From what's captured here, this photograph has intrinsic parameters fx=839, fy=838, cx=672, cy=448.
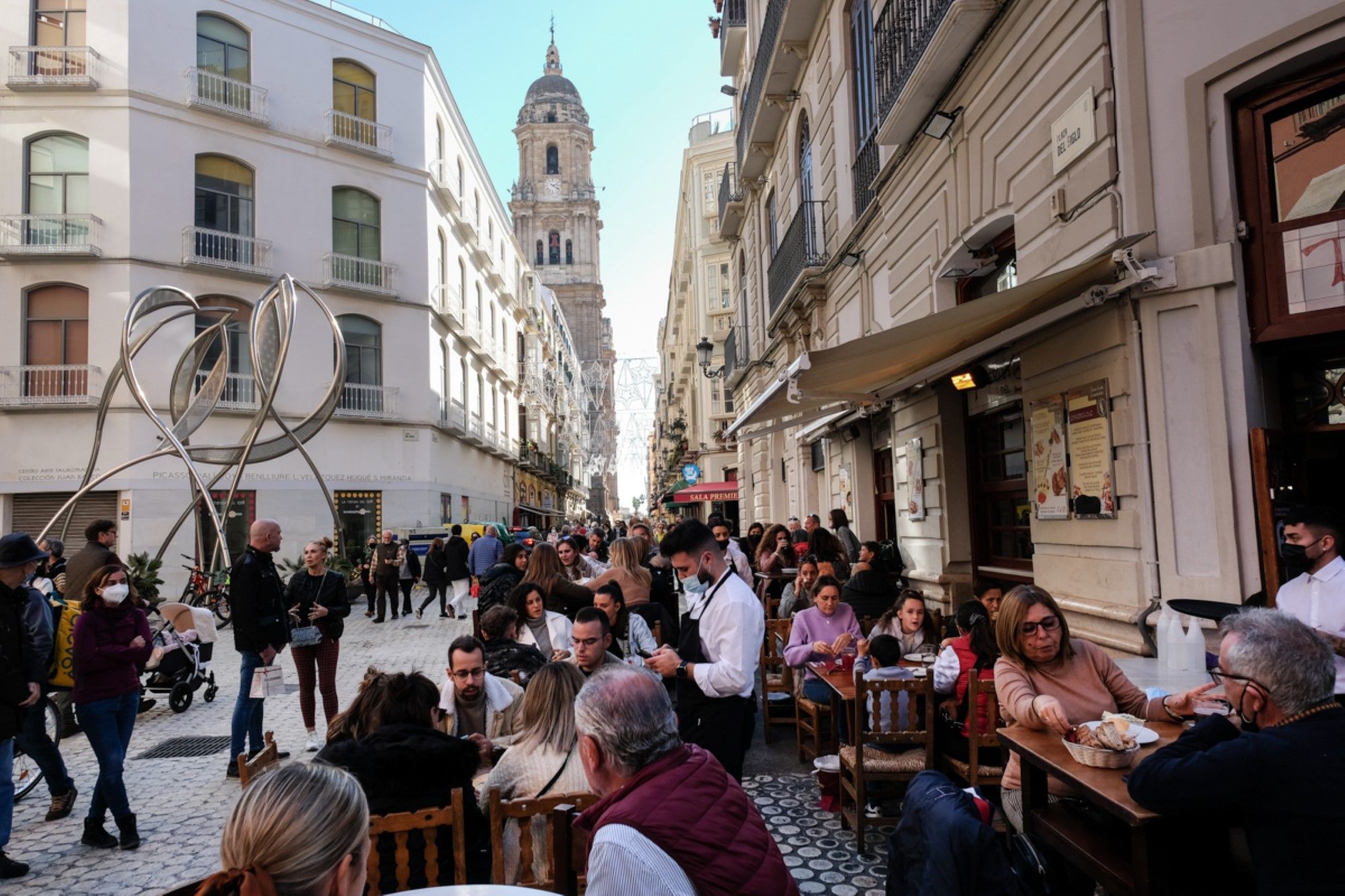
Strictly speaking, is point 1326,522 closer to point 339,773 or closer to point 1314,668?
point 1314,668

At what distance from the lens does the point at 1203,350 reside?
4.88 m

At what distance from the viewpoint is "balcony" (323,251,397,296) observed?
23.5 metres

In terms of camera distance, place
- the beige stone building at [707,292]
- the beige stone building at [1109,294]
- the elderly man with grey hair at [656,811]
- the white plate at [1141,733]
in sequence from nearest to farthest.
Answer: the elderly man with grey hair at [656,811], the white plate at [1141,733], the beige stone building at [1109,294], the beige stone building at [707,292]

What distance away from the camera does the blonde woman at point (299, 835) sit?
62.9 inches

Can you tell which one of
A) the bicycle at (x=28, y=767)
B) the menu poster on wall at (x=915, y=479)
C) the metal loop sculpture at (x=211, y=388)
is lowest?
the bicycle at (x=28, y=767)

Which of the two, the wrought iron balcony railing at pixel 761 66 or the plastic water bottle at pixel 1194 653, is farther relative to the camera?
the wrought iron balcony railing at pixel 761 66

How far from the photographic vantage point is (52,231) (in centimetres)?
2053

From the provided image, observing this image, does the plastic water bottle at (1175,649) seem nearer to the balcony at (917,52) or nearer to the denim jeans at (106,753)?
the balcony at (917,52)

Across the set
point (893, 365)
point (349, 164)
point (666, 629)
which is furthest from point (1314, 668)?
point (349, 164)

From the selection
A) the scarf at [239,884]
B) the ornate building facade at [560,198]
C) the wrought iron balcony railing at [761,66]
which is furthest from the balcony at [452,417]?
the ornate building facade at [560,198]

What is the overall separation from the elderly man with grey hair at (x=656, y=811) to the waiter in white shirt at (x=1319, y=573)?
3.22m

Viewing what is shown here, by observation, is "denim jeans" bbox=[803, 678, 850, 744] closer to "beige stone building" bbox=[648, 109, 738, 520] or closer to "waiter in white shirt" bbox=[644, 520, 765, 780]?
"waiter in white shirt" bbox=[644, 520, 765, 780]

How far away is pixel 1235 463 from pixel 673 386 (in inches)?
1840

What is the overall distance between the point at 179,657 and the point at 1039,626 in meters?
8.30
